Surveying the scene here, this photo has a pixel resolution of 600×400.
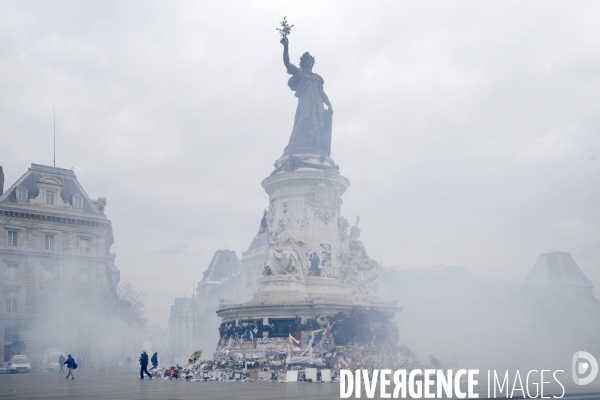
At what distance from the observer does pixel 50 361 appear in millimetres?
71750

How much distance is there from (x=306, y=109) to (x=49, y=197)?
48.9 meters

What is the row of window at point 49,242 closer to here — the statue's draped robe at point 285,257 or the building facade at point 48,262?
the building facade at point 48,262

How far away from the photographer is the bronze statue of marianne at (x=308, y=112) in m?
48.0

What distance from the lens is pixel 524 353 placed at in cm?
5497

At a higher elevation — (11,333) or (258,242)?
(258,242)

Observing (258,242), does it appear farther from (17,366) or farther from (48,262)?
(17,366)

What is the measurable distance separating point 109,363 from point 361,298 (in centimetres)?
4701

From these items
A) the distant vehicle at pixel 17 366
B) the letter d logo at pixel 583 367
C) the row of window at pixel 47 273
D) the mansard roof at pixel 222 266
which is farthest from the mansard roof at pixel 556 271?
the mansard roof at pixel 222 266

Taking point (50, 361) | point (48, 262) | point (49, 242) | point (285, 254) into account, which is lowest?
point (50, 361)

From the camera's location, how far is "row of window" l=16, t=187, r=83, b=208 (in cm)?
8275

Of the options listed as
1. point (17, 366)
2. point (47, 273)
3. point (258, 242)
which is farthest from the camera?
point (258, 242)

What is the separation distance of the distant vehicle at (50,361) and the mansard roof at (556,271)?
52075mm

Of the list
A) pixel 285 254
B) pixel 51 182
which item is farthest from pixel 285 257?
pixel 51 182

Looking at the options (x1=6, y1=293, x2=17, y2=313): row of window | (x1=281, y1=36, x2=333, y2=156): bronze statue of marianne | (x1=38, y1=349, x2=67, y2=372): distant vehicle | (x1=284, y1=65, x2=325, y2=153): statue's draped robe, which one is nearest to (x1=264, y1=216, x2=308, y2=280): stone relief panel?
(x1=281, y1=36, x2=333, y2=156): bronze statue of marianne
